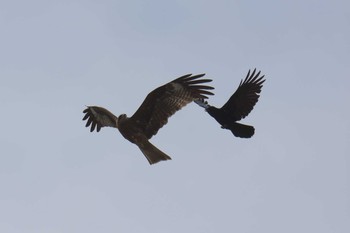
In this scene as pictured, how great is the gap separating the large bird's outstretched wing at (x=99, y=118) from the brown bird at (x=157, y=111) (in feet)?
3.82

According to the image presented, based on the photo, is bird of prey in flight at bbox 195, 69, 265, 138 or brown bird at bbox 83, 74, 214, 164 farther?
bird of prey in flight at bbox 195, 69, 265, 138

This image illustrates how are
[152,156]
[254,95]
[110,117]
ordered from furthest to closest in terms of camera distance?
[254,95]
[110,117]
[152,156]

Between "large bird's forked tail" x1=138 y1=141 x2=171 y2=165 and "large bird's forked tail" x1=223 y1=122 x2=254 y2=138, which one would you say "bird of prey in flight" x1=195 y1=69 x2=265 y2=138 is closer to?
"large bird's forked tail" x1=223 y1=122 x2=254 y2=138

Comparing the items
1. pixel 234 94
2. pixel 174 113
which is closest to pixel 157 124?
pixel 174 113

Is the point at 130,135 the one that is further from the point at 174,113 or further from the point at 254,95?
the point at 254,95

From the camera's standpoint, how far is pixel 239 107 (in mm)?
16906

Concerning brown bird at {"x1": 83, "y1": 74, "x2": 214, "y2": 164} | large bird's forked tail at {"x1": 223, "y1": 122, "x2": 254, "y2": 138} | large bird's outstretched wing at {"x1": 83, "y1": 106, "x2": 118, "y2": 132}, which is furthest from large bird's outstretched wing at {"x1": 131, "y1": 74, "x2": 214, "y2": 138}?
large bird's forked tail at {"x1": 223, "y1": 122, "x2": 254, "y2": 138}

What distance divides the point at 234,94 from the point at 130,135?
10.9 feet

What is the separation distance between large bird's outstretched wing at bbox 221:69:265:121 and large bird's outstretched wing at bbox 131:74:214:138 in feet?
8.57

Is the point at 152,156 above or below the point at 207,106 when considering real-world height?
below

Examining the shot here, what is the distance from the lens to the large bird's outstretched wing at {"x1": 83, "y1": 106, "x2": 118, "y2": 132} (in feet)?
52.8

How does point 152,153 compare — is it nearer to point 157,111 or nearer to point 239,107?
point 157,111

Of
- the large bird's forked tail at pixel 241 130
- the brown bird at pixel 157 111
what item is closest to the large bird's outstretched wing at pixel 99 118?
the brown bird at pixel 157 111

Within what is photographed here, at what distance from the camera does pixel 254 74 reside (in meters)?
17.3
